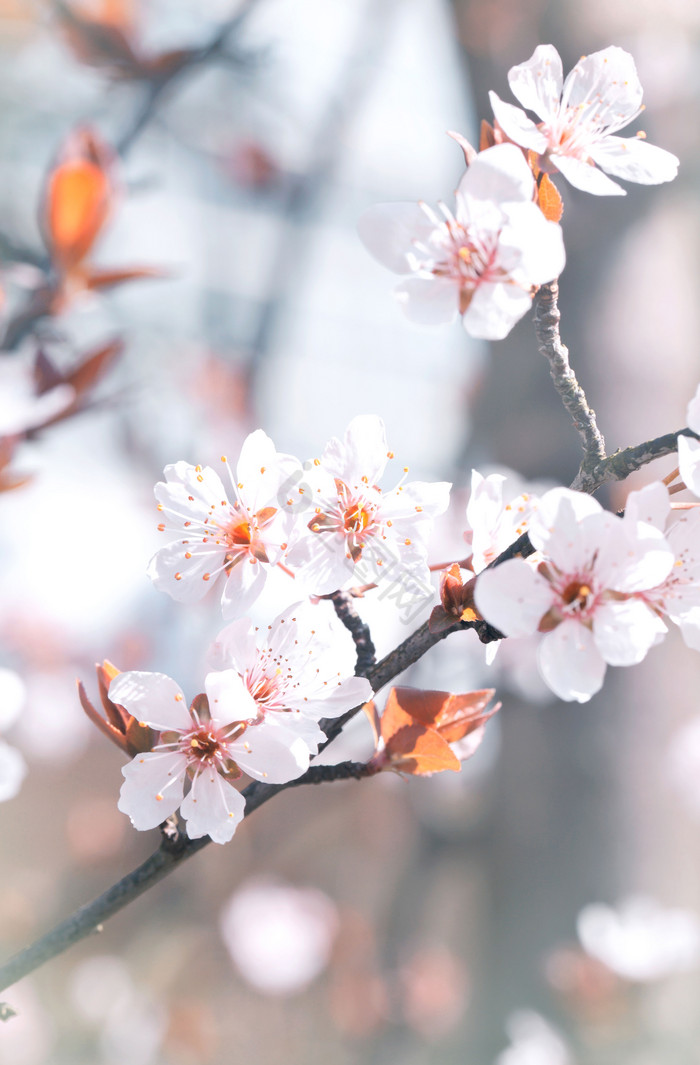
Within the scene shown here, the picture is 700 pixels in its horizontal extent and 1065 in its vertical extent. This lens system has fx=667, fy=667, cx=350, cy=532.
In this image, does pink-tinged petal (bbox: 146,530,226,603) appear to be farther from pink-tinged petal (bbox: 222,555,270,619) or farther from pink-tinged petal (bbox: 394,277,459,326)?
pink-tinged petal (bbox: 394,277,459,326)

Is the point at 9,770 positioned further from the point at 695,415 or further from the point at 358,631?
the point at 695,415

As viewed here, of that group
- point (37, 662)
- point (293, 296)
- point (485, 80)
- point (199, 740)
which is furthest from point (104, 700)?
point (37, 662)

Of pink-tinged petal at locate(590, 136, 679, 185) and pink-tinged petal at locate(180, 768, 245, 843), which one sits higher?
pink-tinged petal at locate(590, 136, 679, 185)

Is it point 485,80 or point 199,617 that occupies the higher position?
point 485,80

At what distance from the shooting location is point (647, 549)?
0.21m

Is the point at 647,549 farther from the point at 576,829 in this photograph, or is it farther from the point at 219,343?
the point at 219,343

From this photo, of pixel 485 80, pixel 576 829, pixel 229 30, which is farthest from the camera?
pixel 485 80

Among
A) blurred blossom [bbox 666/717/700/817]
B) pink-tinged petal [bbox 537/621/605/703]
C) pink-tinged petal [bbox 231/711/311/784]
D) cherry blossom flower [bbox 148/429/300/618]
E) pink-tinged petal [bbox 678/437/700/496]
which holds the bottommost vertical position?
blurred blossom [bbox 666/717/700/817]

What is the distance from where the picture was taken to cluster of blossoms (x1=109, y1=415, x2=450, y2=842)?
25 cm

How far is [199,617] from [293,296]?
0.73 metres

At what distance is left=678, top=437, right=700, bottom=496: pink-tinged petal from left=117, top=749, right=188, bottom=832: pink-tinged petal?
0.69ft

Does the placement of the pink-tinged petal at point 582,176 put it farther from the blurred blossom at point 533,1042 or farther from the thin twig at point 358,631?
the blurred blossom at point 533,1042

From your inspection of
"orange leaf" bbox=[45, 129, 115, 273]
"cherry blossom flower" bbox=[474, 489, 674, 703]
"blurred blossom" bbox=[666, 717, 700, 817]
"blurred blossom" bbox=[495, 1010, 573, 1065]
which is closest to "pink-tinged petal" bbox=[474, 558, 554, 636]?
"cherry blossom flower" bbox=[474, 489, 674, 703]

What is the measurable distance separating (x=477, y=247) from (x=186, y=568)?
169 millimetres
